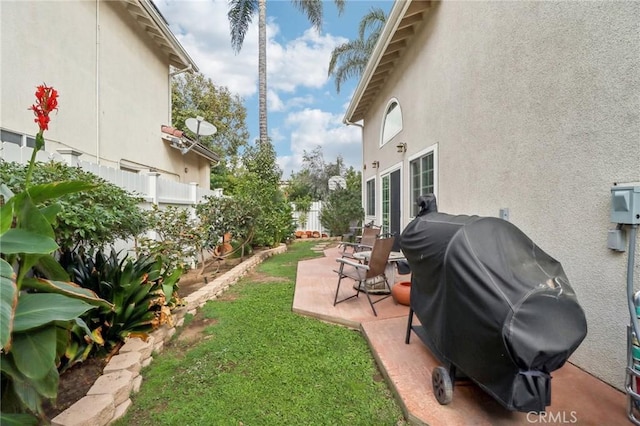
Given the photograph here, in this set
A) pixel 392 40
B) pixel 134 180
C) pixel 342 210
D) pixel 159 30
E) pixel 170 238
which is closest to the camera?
pixel 170 238

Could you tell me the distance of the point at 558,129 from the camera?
2.84 m

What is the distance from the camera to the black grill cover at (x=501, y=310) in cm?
169

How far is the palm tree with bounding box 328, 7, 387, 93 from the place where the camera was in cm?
1765

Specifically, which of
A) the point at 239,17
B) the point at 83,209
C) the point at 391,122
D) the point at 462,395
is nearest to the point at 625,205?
the point at 462,395

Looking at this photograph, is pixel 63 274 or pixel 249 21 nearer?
pixel 63 274

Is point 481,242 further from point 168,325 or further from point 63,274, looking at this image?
point 168,325

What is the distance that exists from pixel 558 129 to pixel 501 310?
6.94 feet

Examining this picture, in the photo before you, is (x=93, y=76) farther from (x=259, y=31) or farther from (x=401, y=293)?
(x=259, y=31)

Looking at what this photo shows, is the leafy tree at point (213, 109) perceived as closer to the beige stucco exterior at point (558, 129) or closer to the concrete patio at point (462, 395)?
the beige stucco exterior at point (558, 129)

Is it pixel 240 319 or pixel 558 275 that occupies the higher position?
pixel 558 275

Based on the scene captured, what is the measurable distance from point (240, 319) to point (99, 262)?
6.08ft

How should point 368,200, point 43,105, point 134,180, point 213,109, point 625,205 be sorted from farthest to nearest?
point 213,109 < point 368,200 < point 134,180 < point 625,205 < point 43,105

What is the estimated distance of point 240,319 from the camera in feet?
13.7

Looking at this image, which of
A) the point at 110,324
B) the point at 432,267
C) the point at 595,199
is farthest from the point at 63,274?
the point at 595,199
